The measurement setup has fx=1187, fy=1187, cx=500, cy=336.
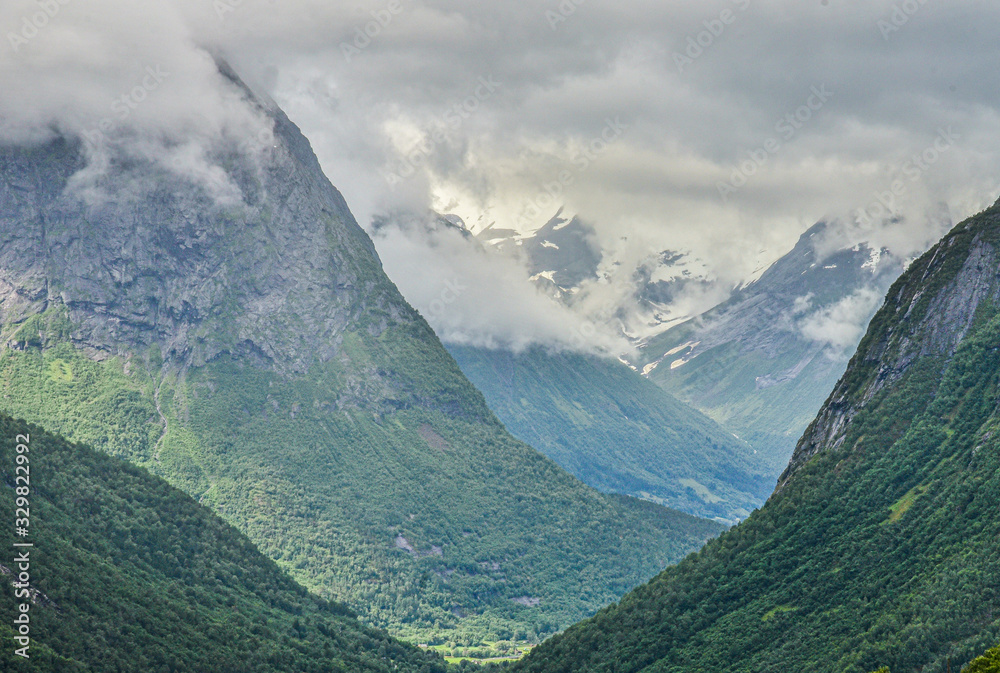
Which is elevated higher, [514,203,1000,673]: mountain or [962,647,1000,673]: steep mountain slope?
[514,203,1000,673]: mountain

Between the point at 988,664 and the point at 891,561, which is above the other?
the point at 891,561

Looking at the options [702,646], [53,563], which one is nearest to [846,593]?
[702,646]

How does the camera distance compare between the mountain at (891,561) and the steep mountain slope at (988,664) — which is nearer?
the steep mountain slope at (988,664)

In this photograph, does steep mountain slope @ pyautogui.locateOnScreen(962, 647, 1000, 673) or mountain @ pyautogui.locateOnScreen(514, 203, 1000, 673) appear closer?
steep mountain slope @ pyautogui.locateOnScreen(962, 647, 1000, 673)

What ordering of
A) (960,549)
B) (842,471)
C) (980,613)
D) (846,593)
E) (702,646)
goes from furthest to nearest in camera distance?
(842,471), (702,646), (846,593), (960,549), (980,613)

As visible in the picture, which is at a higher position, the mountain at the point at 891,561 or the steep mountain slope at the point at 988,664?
the mountain at the point at 891,561

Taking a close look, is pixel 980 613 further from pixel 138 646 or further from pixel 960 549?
pixel 138 646

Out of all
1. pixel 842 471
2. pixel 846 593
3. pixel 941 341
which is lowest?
pixel 846 593

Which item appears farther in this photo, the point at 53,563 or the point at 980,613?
the point at 53,563
